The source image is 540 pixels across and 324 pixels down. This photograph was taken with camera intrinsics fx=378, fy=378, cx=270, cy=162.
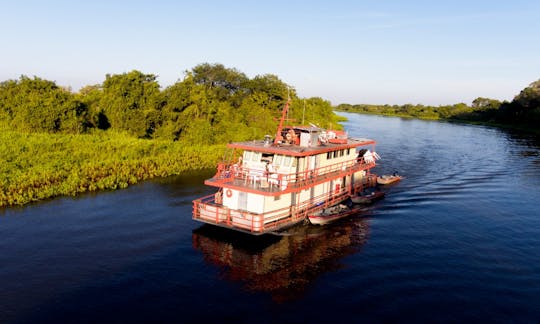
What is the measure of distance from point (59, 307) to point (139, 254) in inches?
254

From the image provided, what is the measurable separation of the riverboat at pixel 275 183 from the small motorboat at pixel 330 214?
0.47m

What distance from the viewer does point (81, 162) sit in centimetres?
4397

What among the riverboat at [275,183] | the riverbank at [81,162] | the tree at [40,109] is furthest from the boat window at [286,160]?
the tree at [40,109]

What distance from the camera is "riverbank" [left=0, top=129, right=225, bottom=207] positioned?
1422 inches

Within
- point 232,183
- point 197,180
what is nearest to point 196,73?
point 197,180

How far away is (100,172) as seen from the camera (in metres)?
41.7

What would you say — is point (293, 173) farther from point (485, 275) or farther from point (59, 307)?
point (59, 307)

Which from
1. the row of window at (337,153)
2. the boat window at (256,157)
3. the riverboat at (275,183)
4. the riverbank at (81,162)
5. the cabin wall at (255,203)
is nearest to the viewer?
the riverboat at (275,183)

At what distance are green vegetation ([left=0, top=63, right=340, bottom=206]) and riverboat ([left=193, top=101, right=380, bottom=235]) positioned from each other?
6.46 m

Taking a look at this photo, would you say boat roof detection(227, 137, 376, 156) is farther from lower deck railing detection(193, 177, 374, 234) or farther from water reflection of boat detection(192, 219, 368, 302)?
water reflection of boat detection(192, 219, 368, 302)

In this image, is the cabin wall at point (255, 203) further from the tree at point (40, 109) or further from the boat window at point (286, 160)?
the tree at point (40, 109)

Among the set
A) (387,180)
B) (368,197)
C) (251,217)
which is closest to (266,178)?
(251,217)

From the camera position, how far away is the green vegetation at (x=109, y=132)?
39.1 m

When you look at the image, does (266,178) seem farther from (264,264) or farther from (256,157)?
(264,264)
